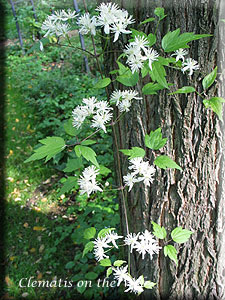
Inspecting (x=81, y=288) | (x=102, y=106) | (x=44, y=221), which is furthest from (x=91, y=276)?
(x=102, y=106)

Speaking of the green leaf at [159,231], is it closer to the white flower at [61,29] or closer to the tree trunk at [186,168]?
the tree trunk at [186,168]

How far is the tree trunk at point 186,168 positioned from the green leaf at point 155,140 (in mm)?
83

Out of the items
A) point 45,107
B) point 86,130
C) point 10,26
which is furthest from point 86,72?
point 10,26

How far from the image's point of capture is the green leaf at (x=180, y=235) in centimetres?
141

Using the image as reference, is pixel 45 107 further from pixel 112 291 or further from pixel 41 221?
pixel 112 291

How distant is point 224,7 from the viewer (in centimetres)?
111

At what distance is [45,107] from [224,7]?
355 cm

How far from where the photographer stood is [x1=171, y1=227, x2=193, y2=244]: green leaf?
4.64ft

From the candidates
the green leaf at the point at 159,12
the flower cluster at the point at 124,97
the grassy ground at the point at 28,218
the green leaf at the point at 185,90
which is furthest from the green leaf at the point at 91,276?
the green leaf at the point at 159,12

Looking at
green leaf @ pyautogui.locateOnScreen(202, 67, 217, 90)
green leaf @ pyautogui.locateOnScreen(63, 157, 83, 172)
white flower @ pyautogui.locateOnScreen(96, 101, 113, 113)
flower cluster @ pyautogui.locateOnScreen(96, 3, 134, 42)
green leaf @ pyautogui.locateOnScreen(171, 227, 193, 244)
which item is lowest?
green leaf @ pyautogui.locateOnScreen(171, 227, 193, 244)

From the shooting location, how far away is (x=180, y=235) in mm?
1426

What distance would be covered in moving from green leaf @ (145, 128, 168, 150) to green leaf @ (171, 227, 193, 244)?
0.47 meters

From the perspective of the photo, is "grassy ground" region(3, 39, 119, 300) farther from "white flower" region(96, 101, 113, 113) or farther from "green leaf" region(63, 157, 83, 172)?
"white flower" region(96, 101, 113, 113)

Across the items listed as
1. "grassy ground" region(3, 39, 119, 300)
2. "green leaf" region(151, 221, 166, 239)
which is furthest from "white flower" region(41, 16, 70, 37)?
"green leaf" region(151, 221, 166, 239)
